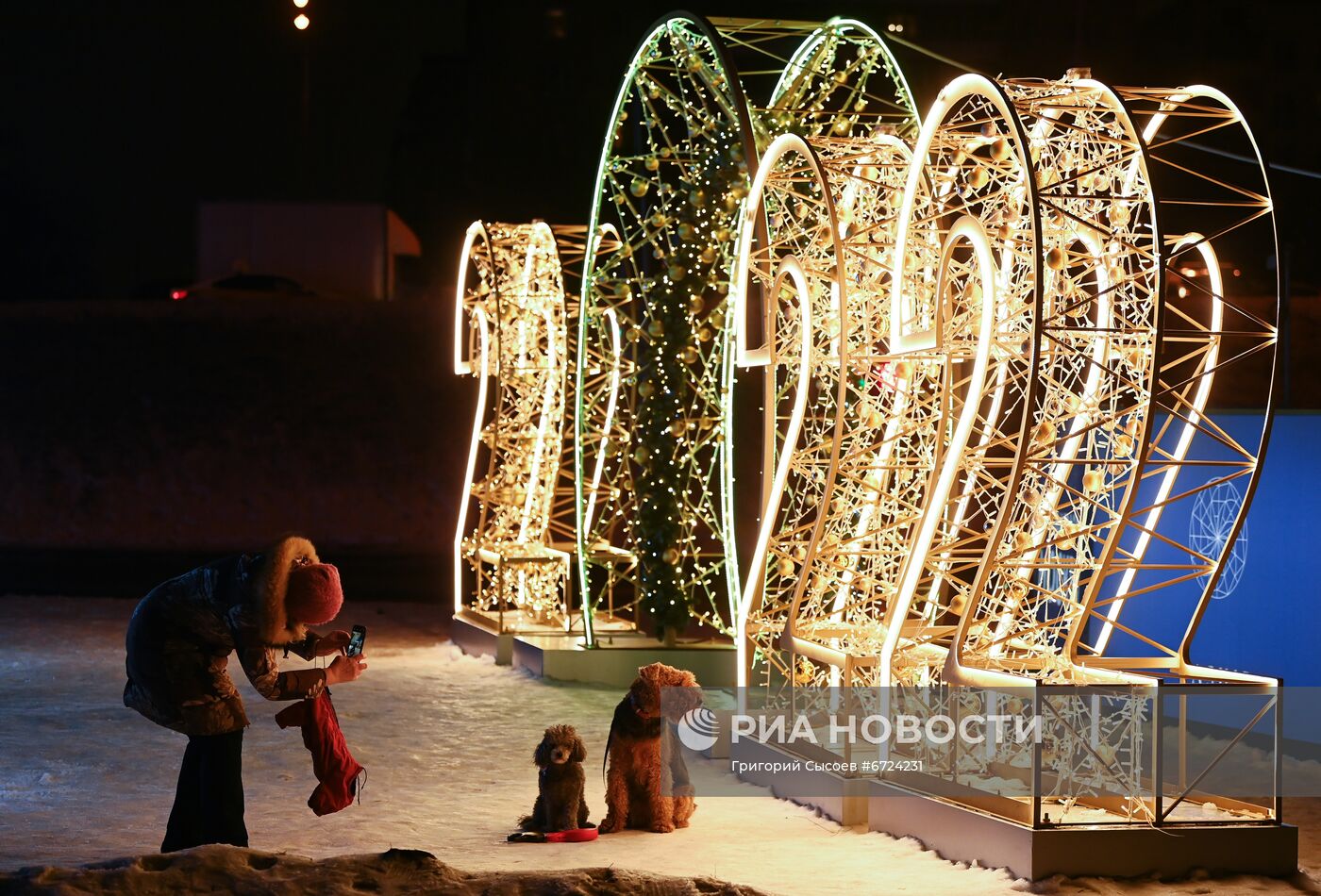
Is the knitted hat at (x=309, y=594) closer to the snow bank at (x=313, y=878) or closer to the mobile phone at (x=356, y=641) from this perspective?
the mobile phone at (x=356, y=641)

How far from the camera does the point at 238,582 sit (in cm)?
639

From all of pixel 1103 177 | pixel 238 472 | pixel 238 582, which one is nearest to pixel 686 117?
pixel 1103 177

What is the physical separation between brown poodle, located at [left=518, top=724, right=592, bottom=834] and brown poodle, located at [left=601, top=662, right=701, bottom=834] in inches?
10.0

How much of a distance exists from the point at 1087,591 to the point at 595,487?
282 inches

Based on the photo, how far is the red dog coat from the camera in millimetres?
6812

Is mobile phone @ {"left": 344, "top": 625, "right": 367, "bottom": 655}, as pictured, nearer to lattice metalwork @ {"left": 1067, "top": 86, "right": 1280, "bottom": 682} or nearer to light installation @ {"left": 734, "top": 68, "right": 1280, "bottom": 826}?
light installation @ {"left": 734, "top": 68, "right": 1280, "bottom": 826}

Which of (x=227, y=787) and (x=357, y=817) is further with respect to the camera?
(x=357, y=817)

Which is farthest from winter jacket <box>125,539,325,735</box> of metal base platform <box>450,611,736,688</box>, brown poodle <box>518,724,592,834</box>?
metal base platform <box>450,611,736,688</box>

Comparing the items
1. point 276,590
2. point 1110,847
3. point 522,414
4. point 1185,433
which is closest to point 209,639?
point 276,590

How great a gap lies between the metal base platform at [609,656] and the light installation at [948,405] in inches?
10.8

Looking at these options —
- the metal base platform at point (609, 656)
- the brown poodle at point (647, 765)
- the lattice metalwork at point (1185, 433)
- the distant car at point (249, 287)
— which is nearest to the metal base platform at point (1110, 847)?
the lattice metalwork at point (1185, 433)

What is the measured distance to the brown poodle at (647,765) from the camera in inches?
319

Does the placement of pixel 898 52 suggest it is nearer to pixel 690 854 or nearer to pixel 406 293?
pixel 406 293

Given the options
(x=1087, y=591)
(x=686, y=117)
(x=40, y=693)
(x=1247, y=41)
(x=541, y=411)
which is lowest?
(x=40, y=693)
